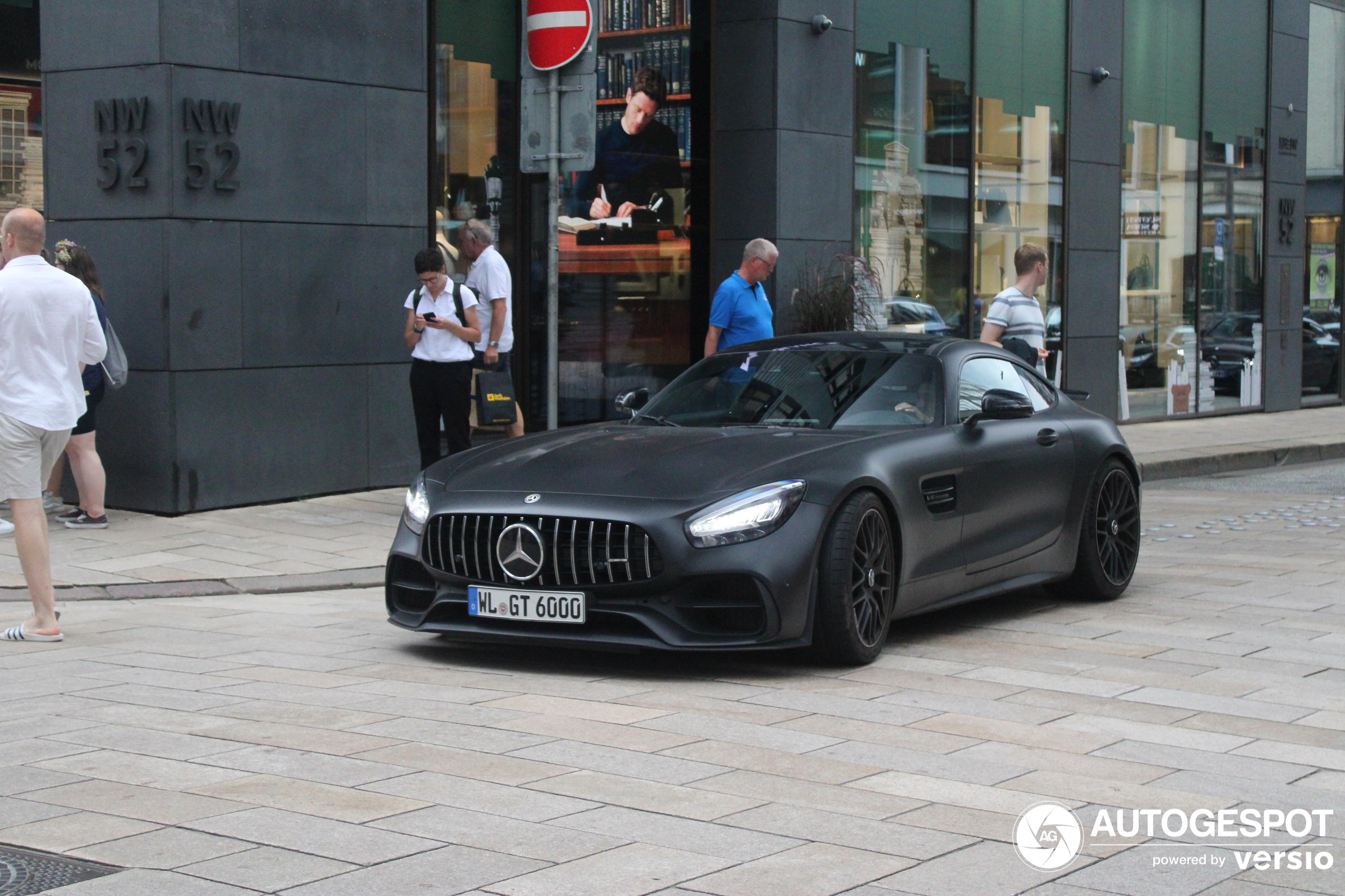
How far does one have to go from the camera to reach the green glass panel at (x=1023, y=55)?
18016mm

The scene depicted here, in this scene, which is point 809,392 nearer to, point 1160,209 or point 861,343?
point 861,343

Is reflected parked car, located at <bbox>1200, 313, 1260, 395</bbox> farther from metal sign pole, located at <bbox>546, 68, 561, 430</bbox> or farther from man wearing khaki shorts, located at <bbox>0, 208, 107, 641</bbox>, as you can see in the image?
man wearing khaki shorts, located at <bbox>0, 208, 107, 641</bbox>

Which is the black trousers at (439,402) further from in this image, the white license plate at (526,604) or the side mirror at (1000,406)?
the white license plate at (526,604)

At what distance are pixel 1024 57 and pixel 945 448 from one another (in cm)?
1249

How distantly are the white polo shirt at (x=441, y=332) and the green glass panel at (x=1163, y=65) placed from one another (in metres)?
11.8

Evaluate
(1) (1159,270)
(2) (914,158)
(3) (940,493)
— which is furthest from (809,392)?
(1) (1159,270)

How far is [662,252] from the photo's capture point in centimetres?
1535

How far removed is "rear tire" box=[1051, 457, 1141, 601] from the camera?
8.20 m

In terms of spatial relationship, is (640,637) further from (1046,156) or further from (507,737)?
(1046,156)

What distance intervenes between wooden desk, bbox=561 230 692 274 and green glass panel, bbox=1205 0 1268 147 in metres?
9.30

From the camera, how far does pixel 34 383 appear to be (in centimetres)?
713

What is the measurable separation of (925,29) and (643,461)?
11.7 m

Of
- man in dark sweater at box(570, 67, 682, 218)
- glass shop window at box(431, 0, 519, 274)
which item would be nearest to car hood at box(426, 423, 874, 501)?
glass shop window at box(431, 0, 519, 274)

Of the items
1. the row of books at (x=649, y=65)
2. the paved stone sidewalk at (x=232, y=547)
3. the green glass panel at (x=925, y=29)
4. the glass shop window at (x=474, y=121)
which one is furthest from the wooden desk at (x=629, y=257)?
the paved stone sidewalk at (x=232, y=547)
